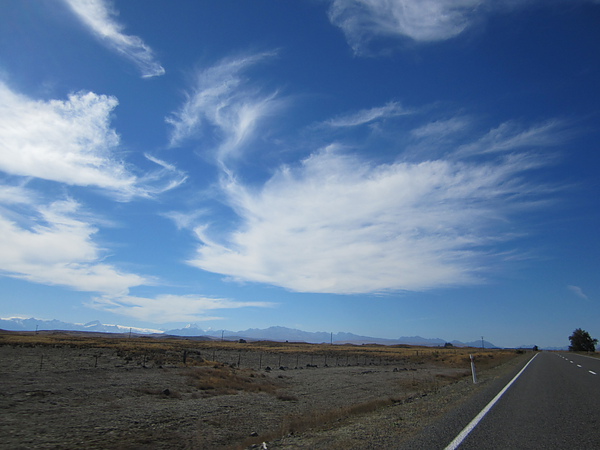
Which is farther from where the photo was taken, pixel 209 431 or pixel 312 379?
pixel 312 379

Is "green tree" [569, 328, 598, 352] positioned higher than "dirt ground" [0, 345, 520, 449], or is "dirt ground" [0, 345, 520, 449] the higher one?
"green tree" [569, 328, 598, 352]

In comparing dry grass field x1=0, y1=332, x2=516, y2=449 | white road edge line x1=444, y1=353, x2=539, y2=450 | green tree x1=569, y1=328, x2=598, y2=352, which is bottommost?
dry grass field x1=0, y1=332, x2=516, y2=449

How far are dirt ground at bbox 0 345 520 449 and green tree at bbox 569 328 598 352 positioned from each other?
4576 inches

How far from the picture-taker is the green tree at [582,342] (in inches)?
4279

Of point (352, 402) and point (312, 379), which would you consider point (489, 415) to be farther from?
point (312, 379)

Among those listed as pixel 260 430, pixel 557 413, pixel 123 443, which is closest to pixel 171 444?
pixel 123 443

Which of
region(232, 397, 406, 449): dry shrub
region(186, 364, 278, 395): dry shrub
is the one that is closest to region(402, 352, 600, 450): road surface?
region(232, 397, 406, 449): dry shrub

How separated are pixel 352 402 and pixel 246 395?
618 cm

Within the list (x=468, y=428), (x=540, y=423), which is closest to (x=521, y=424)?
(x=540, y=423)

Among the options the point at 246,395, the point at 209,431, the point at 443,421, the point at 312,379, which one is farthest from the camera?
the point at 312,379

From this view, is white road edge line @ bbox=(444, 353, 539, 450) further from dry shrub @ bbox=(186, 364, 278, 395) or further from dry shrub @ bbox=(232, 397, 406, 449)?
dry shrub @ bbox=(186, 364, 278, 395)

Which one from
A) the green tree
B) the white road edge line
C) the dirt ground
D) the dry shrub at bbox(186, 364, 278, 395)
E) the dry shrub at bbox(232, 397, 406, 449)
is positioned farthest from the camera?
the green tree

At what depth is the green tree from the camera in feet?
357

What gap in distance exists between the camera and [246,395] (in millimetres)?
21156
